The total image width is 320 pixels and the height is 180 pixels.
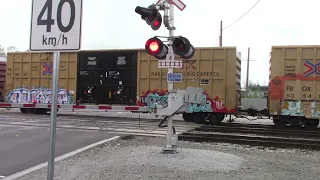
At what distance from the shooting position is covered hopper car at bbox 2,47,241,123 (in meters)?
17.9

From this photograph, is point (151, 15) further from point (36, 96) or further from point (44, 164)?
point (36, 96)

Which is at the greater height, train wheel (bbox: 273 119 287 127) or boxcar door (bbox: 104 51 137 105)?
boxcar door (bbox: 104 51 137 105)

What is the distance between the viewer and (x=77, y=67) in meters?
20.8

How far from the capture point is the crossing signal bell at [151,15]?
24.9 ft

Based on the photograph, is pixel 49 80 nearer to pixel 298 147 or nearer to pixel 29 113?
pixel 29 113

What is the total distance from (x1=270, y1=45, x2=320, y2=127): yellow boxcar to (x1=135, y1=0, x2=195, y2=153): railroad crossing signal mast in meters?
9.33

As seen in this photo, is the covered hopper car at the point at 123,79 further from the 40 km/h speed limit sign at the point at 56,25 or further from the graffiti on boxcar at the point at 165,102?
the 40 km/h speed limit sign at the point at 56,25

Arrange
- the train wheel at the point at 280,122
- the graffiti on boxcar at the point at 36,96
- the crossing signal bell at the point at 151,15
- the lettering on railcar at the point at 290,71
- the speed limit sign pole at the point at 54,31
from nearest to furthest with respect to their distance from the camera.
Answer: the speed limit sign pole at the point at 54,31, the crossing signal bell at the point at 151,15, the lettering on railcar at the point at 290,71, the train wheel at the point at 280,122, the graffiti on boxcar at the point at 36,96

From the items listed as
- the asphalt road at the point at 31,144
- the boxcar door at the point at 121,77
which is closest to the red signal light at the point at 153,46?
the asphalt road at the point at 31,144

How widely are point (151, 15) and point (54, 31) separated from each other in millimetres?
4350

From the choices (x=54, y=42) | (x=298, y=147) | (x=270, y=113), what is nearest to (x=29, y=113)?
(x=270, y=113)

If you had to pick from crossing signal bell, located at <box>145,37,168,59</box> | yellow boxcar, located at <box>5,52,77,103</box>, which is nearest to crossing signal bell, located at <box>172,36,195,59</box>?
crossing signal bell, located at <box>145,37,168,59</box>

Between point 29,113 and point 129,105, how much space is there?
22.9 feet

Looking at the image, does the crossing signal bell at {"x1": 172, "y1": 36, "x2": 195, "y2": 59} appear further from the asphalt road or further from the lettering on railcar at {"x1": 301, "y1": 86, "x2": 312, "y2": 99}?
the lettering on railcar at {"x1": 301, "y1": 86, "x2": 312, "y2": 99}
